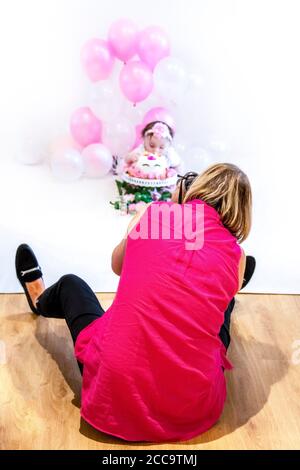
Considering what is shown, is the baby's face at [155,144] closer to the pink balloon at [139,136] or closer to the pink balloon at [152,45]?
the pink balloon at [139,136]

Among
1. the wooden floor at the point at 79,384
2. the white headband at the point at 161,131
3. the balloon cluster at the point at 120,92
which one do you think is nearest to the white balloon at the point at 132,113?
the balloon cluster at the point at 120,92

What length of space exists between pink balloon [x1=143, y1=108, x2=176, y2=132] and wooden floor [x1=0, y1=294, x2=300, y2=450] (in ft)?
4.40

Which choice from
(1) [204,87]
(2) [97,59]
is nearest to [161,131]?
(2) [97,59]

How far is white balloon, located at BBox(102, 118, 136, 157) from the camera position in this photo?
10.8 ft

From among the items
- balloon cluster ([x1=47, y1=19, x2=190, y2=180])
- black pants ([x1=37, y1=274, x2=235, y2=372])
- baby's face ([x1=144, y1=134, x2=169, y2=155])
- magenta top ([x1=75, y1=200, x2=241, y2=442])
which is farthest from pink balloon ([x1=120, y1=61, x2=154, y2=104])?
magenta top ([x1=75, y1=200, x2=241, y2=442])

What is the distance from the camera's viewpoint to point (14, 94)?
3969 mm

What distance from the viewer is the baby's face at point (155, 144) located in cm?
325

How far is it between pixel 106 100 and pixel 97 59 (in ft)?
0.74

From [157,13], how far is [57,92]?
801 mm

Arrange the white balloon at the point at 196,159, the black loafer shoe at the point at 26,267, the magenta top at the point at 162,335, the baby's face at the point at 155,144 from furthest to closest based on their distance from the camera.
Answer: the white balloon at the point at 196,159, the baby's face at the point at 155,144, the black loafer shoe at the point at 26,267, the magenta top at the point at 162,335

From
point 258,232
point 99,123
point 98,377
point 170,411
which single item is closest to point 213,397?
point 170,411

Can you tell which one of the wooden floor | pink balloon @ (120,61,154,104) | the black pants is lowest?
the wooden floor

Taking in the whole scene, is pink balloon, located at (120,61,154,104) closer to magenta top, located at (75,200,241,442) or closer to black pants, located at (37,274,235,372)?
black pants, located at (37,274,235,372)

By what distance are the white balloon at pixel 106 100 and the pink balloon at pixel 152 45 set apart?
A: 25 cm
